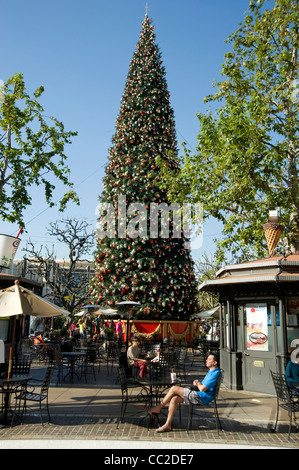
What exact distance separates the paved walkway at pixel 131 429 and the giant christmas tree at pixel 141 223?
13600mm

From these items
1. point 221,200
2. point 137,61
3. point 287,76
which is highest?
point 137,61

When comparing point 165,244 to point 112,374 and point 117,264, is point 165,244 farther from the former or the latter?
point 112,374

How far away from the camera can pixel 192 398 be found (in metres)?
6.45

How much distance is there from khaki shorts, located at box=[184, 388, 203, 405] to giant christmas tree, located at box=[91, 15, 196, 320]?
618 inches

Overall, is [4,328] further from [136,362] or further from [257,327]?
[257,327]

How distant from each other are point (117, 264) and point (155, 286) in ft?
9.46

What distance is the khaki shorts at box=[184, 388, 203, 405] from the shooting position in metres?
6.43

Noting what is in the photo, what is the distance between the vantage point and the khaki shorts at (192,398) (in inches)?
253

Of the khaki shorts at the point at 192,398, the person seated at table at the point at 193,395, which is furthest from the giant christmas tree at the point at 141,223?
the khaki shorts at the point at 192,398

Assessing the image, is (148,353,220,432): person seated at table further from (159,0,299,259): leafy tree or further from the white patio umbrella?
(159,0,299,259): leafy tree

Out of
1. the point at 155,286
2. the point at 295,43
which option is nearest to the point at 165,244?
the point at 155,286

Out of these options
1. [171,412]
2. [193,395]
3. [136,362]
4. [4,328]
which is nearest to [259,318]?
[136,362]

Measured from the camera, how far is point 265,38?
16094mm

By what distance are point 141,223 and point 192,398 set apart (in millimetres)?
17815
